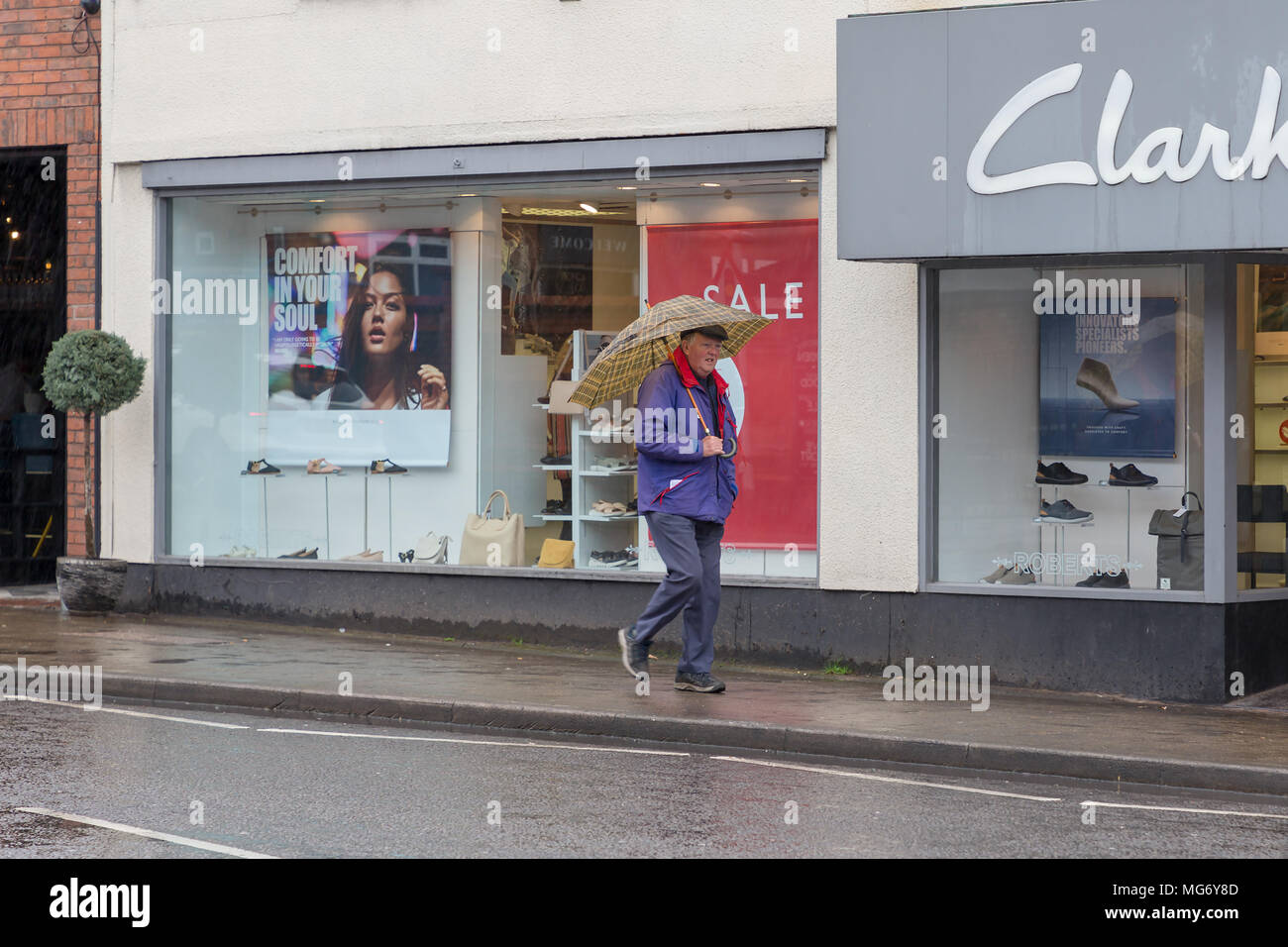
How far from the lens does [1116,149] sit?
33.6 ft

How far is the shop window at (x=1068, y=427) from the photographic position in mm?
11047

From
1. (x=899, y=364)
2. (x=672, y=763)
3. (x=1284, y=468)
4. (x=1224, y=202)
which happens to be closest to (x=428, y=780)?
(x=672, y=763)

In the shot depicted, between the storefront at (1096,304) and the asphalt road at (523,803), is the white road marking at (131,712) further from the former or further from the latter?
the storefront at (1096,304)

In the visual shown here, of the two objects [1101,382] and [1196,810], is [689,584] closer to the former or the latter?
[1196,810]

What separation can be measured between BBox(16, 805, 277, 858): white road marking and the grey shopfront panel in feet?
19.9

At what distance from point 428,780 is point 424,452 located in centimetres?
593

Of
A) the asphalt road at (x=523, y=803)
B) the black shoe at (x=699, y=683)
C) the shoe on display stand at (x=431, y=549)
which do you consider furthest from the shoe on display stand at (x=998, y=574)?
the shoe on display stand at (x=431, y=549)

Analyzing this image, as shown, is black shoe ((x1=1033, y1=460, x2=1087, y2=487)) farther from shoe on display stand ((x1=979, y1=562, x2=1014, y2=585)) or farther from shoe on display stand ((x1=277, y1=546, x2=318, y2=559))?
shoe on display stand ((x1=277, y1=546, x2=318, y2=559))

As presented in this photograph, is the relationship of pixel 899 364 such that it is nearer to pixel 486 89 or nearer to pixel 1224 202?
pixel 1224 202

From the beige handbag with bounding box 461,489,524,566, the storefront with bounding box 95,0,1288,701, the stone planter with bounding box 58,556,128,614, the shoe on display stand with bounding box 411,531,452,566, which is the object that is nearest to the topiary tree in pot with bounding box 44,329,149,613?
the stone planter with bounding box 58,556,128,614

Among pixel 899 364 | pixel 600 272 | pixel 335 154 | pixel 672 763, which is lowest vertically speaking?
pixel 672 763

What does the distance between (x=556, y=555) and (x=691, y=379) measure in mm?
3229

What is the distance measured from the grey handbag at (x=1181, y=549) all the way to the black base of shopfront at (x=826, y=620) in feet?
0.64

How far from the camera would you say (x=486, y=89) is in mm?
12672
